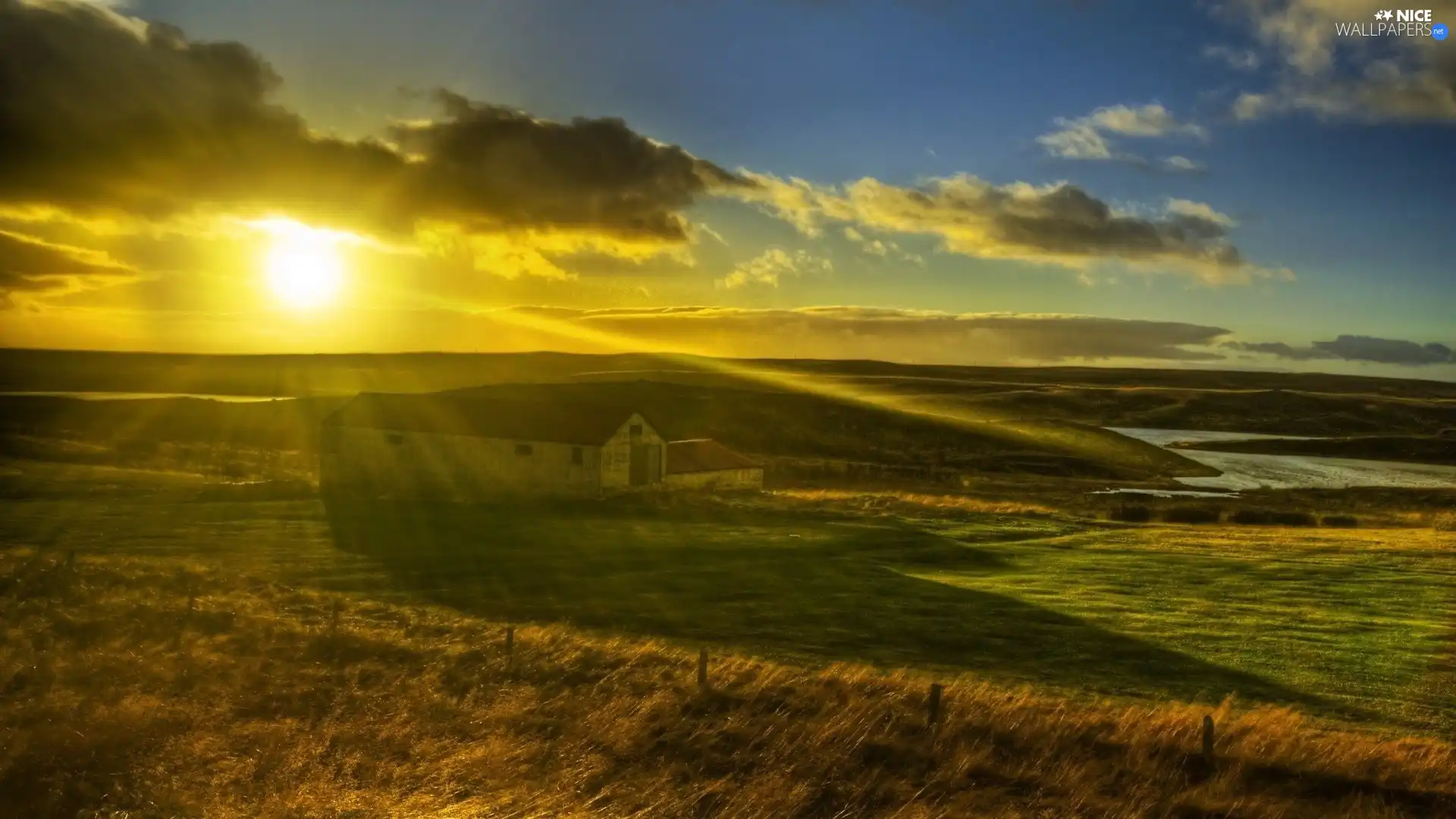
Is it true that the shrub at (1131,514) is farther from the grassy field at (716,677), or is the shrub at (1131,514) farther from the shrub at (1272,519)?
the grassy field at (716,677)

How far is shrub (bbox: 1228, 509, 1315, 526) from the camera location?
54.4 m

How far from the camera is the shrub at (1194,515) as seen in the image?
181 feet

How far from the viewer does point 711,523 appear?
48094mm

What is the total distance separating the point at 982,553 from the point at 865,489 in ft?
94.7

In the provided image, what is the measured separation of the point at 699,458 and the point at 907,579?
108 ft

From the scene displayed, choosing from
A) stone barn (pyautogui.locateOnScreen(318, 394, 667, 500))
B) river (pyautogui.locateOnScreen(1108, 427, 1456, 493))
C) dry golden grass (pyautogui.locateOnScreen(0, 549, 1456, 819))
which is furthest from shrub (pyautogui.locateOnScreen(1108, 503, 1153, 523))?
dry golden grass (pyautogui.locateOnScreen(0, 549, 1456, 819))

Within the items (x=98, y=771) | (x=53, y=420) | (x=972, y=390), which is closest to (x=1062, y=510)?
(x=98, y=771)

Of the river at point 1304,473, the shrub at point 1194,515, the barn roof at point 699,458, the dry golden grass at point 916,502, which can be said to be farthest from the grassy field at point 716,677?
the river at point 1304,473

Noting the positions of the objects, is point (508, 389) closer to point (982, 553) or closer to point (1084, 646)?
point (982, 553)

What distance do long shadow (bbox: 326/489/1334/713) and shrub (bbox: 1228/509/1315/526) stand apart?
72.1 ft

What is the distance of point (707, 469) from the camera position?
212 ft

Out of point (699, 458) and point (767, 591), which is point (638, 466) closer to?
point (699, 458)

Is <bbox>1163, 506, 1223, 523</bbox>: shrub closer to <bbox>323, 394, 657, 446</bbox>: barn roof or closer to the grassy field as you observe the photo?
the grassy field

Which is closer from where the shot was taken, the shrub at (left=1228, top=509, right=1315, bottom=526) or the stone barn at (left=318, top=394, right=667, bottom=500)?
the shrub at (left=1228, top=509, right=1315, bottom=526)
